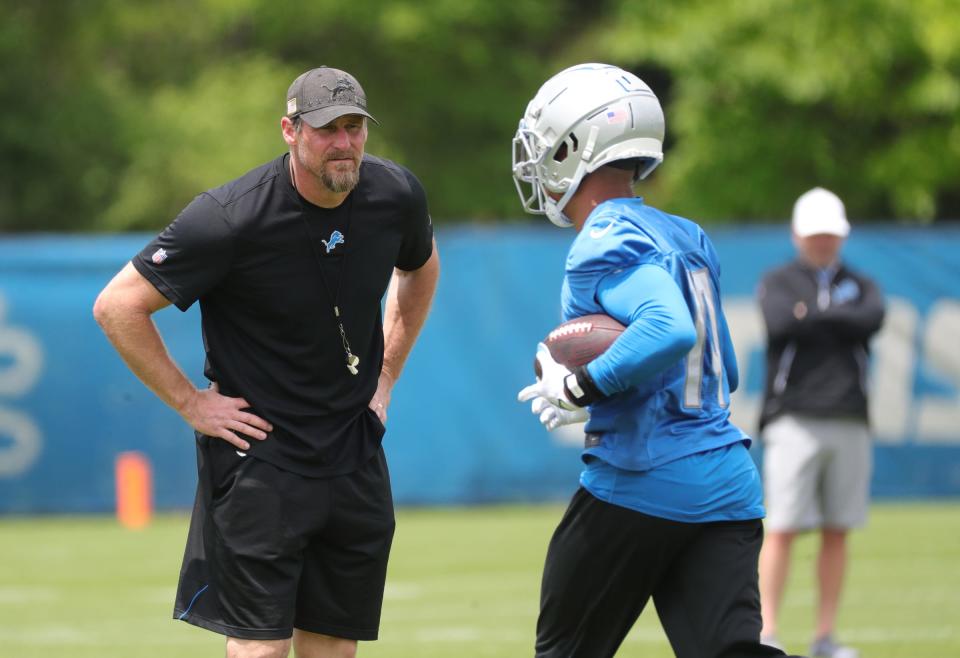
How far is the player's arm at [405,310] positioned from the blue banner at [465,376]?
26.0 feet

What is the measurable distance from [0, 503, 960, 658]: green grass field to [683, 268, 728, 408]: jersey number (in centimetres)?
338

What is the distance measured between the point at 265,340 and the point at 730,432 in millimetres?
1469

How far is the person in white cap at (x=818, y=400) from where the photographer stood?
780 centimetres

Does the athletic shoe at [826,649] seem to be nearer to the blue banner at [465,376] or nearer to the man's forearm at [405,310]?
the man's forearm at [405,310]

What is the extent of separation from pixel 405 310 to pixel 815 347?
3238 millimetres

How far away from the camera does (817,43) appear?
62.7 ft

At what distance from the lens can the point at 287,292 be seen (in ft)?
15.9

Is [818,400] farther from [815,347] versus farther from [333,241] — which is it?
[333,241]

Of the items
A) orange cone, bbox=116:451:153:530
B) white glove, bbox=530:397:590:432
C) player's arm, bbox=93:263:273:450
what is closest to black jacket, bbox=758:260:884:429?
white glove, bbox=530:397:590:432

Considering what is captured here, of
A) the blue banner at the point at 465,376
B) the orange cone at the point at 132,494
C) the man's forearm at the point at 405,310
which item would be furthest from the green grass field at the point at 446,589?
the man's forearm at the point at 405,310

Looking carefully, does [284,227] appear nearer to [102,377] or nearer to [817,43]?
[102,377]

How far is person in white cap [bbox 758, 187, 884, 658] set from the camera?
7805 millimetres

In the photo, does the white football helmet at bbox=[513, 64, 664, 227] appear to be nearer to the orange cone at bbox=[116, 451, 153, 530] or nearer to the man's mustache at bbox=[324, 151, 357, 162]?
the man's mustache at bbox=[324, 151, 357, 162]

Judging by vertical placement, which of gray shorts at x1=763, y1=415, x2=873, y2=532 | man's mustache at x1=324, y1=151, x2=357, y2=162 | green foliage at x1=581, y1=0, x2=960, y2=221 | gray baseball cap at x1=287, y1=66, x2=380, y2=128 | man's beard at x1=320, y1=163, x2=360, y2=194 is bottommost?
gray shorts at x1=763, y1=415, x2=873, y2=532
